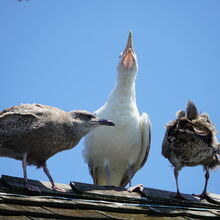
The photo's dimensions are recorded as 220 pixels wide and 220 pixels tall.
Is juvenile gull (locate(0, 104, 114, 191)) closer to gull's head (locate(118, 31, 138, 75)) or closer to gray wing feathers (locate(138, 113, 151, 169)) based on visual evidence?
gray wing feathers (locate(138, 113, 151, 169))

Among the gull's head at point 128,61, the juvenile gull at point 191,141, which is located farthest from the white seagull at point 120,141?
the juvenile gull at point 191,141

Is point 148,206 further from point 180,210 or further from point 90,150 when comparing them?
point 90,150

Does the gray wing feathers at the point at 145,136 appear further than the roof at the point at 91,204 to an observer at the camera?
Yes

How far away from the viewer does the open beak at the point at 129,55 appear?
31.8 ft

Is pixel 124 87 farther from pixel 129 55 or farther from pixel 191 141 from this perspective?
pixel 191 141

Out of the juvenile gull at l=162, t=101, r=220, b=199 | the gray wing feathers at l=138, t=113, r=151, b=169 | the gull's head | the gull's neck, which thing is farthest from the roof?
the gull's head

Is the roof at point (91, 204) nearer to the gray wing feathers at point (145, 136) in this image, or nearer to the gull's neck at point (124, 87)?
the gray wing feathers at point (145, 136)

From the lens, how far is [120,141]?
8734 millimetres

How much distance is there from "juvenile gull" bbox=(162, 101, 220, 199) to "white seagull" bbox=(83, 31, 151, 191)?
2017 mm

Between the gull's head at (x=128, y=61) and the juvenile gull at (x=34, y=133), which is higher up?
the gull's head at (x=128, y=61)

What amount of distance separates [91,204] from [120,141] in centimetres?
424

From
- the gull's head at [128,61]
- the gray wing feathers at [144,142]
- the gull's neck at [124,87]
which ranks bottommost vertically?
the gray wing feathers at [144,142]

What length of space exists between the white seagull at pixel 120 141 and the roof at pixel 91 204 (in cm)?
300

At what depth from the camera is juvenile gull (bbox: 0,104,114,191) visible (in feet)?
18.2
